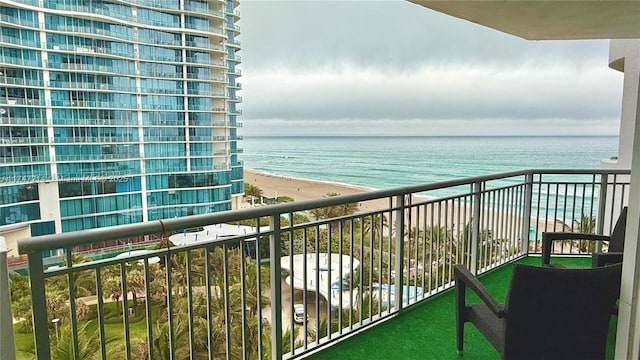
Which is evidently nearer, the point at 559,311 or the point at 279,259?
the point at 559,311

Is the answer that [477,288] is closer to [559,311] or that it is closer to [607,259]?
[559,311]

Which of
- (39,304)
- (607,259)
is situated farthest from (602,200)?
(39,304)

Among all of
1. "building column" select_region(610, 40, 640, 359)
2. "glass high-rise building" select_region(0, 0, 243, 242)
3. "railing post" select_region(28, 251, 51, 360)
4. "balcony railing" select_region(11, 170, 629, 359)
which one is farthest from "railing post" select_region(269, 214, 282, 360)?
"glass high-rise building" select_region(0, 0, 243, 242)

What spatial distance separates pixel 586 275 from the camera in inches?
71.1

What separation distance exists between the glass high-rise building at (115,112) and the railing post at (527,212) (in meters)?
17.8

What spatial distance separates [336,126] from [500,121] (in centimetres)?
1713

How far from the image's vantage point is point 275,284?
229 cm

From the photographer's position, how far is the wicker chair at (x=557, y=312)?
181 centimetres

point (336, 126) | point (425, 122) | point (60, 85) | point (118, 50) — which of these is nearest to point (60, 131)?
point (60, 85)

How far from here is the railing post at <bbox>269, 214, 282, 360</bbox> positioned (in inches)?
86.6

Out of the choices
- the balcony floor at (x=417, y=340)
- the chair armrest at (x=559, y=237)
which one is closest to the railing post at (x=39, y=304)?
the balcony floor at (x=417, y=340)

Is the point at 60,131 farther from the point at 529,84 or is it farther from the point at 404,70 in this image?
the point at 529,84

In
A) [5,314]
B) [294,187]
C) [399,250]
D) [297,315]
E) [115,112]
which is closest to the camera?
[5,314]

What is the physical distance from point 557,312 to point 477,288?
411 mm
